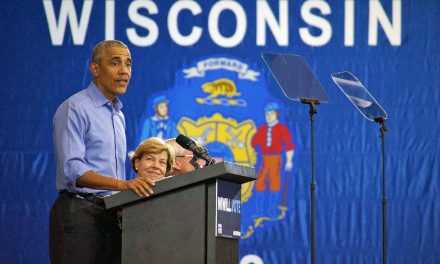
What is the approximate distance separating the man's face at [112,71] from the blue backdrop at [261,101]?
9.10ft

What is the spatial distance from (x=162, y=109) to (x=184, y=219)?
3418 millimetres

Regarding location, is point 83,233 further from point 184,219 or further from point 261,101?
point 261,101

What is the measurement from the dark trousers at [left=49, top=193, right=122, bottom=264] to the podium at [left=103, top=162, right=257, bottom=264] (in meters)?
0.20

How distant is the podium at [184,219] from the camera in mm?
2641

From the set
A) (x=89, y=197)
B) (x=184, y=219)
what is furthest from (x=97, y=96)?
(x=184, y=219)

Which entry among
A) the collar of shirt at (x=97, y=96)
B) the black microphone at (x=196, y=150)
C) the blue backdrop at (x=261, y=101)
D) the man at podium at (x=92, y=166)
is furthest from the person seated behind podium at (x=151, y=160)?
the blue backdrop at (x=261, y=101)

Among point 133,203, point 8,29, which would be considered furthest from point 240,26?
point 133,203

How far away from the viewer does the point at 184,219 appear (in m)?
2.68

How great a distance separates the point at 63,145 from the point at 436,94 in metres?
3.79

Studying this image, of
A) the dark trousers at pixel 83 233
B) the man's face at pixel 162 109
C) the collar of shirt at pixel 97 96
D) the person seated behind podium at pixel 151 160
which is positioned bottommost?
the dark trousers at pixel 83 233

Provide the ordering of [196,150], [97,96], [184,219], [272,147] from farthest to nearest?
[272,147] → [97,96] → [196,150] → [184,219]

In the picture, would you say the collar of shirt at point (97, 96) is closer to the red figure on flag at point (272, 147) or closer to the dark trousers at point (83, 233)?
the dark trousers at point (83, 233)

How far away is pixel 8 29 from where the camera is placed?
618 centimetres

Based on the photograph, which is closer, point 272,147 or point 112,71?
point 112,71
